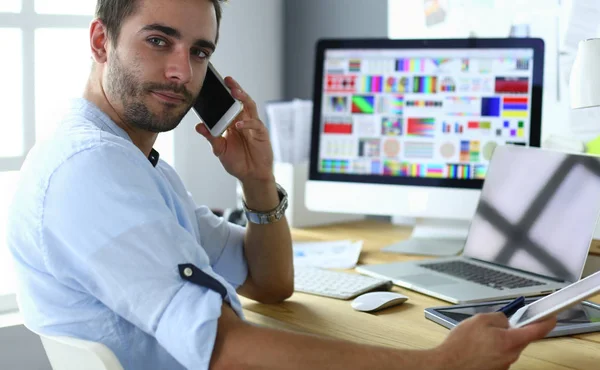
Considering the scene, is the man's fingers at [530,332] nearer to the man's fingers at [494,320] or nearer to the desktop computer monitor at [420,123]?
the man's fingers at [494,320]

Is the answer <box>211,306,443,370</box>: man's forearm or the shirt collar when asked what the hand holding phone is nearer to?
the shirt collar

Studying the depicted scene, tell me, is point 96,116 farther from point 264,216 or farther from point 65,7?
point 65,7

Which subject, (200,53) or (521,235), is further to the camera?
(521,235)

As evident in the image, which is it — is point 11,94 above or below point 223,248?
above

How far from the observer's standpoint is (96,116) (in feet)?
4.23

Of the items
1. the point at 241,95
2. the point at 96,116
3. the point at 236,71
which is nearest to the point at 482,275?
the point at 241,95

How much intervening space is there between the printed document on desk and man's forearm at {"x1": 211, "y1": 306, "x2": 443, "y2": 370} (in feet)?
2.50

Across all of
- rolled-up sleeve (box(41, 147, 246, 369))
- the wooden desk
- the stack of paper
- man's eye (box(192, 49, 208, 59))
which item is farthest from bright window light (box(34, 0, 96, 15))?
rolled-up sleeve (box(41, 147, 246, 369))

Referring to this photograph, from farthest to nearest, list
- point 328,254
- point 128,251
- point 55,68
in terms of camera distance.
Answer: point 55,68
point 328,254
point 128,251

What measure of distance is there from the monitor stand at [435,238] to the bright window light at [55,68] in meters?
1.09

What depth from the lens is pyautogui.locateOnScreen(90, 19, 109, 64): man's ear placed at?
137cm

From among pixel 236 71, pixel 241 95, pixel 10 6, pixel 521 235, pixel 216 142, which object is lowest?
pixel 521 235

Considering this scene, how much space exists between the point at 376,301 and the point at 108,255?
0.61m

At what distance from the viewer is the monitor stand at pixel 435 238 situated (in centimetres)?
199
